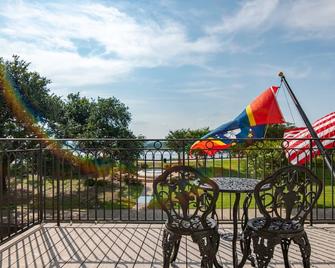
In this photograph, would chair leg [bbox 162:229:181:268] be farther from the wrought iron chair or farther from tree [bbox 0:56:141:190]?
tree [bbox 0:56:141:190]

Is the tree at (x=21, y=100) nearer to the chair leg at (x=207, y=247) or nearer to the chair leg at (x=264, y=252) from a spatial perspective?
the chair leg at (x=207, y=247)

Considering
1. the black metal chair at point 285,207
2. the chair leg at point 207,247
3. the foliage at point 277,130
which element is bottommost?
the chair leg at point 207,247

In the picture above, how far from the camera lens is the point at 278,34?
8.32 meters

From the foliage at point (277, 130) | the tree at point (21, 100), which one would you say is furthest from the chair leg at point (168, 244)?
the foliage at point (277, 130)

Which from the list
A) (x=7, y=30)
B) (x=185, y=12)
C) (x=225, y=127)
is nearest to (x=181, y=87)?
(x=225, y=127)

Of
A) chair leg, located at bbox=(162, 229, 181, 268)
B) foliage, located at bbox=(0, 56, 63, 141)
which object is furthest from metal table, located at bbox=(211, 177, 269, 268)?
foliage, located at bbox=(0, 56, 63, 141)

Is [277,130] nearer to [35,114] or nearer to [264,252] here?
[35,114]

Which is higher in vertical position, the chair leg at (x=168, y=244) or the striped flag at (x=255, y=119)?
the striped flag at (x=255, y=119)

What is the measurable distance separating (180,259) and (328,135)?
6.07 meters

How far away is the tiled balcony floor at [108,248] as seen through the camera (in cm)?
327

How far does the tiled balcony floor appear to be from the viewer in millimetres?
3273

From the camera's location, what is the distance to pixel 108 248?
3.72 m

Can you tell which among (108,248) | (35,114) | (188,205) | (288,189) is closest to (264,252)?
(288,189)

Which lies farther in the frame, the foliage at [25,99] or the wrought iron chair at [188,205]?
the foliage at [25,99]
